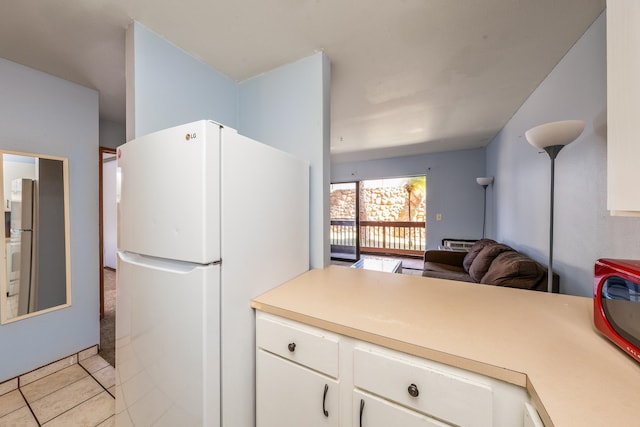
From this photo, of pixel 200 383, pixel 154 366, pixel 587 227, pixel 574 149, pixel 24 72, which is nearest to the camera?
pixel 200 383

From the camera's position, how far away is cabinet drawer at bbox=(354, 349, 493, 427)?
612 millimetres

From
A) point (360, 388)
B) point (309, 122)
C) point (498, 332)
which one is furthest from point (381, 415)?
point (309, 122)

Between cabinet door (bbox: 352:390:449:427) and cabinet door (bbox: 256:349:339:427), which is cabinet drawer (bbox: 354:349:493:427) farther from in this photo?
cabinet door (bbox: 256:349:339:427)

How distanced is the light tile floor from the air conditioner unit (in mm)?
4685

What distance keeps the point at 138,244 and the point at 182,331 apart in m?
0.43

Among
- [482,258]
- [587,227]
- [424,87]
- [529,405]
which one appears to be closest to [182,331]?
A: [529,405]

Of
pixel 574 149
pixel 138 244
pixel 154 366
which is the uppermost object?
pixel 574 149

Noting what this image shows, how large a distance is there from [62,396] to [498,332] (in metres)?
2.59

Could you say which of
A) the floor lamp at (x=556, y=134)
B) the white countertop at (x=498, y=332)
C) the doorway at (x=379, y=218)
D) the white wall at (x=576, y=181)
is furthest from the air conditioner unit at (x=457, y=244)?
the white countertop at (x=498, y=332)

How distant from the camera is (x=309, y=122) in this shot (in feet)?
5.06

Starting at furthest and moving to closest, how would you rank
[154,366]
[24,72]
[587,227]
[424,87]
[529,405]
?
[424,87], [24,72], [587,227], [154,366], [529,405]

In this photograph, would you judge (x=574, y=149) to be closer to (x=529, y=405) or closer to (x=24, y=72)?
(x=529, y=405)

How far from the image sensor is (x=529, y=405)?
1.83ft

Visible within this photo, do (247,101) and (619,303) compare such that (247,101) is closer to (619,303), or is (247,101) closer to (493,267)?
(619,303)
